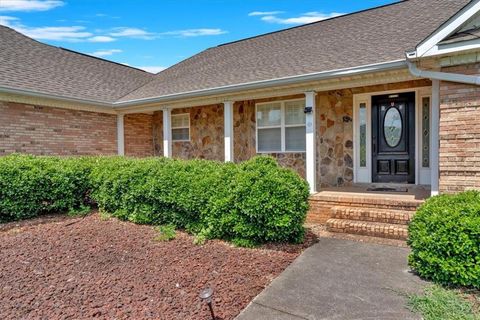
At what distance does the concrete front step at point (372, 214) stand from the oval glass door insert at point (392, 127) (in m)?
2.51

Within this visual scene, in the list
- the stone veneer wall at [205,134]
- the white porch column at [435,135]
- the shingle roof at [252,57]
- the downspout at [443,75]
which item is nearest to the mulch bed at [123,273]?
the white porch column at [435,135]

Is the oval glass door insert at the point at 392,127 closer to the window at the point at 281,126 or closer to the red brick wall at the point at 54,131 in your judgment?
the window at the point at 281,126

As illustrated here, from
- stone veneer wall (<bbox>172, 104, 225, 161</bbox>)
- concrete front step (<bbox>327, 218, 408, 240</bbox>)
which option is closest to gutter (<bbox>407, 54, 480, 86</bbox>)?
concrete front step (<bbox>327, 218, 408, 240</bbox>)

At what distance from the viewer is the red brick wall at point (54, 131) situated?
26.5ft

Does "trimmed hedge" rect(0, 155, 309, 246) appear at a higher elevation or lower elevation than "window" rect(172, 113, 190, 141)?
lower

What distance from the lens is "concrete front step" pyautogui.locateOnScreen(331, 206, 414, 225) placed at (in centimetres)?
531

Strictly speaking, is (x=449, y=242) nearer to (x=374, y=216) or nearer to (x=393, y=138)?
(x=374, y=216)

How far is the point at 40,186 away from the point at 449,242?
7.05 m

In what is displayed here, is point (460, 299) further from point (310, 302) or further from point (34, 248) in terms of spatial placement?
point (34, 248)

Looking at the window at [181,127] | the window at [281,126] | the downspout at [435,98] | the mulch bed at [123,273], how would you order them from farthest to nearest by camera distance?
1. the window at [181,127]
2. the window at [281,126]
3. the downspout at [435,98]
4. the mulch bed at [123,273]

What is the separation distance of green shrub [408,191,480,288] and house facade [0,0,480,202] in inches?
62.7

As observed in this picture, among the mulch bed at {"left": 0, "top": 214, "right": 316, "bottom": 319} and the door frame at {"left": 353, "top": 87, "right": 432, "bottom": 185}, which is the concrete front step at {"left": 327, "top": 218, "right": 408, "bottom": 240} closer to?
the mulch bed at {"left": 0, "top": 214, "right": 316, "bottom": 319}

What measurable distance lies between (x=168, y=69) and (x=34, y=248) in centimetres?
1008

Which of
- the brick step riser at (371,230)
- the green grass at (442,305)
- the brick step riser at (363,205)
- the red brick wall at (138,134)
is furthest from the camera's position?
the red brick wall at (138,134)
